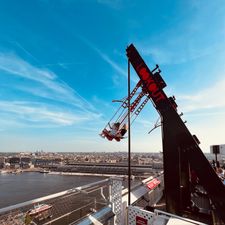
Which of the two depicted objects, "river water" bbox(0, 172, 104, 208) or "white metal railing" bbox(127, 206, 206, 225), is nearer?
"white metal railing" bbox(127, 206, 206, 225)

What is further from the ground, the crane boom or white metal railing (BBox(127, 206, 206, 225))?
the crane boom

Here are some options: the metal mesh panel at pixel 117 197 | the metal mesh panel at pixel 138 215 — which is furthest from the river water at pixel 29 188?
the metal mesh panel at pixel 138 215

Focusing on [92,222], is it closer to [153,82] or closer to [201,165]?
[201,165]

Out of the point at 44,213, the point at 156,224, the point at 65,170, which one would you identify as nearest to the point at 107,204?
the point at 156,224

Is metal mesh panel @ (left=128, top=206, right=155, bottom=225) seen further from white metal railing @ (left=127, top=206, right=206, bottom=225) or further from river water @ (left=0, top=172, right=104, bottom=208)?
river water @ (left=0, top=172, right=104, bottom=208)

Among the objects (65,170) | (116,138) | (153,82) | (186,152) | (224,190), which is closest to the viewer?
(224,190)

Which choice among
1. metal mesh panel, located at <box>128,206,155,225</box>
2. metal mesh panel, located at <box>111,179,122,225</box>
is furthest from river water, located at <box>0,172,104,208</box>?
metal mesh panel, located at <box>128,206,155,225</box>

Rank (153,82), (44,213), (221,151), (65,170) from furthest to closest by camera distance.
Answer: (65,170), (44,213), (221,151), (153,82)

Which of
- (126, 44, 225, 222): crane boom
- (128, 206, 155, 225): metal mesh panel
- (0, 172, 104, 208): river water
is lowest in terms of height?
(0, 172, 104, 208): river water

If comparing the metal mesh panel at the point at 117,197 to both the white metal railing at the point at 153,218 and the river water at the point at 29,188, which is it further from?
the river water at the point at 29,188

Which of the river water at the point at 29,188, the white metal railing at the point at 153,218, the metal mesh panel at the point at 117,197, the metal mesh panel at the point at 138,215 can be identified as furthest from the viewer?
the river water at the point at 29,188

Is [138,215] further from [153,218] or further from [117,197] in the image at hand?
[117,197]
